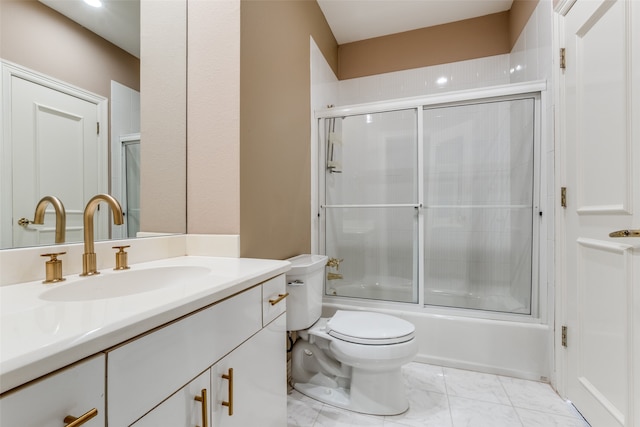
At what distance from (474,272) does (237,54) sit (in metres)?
2.02

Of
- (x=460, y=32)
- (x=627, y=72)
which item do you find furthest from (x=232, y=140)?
(x=460, y=32)

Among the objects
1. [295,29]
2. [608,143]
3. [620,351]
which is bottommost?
[620,351]

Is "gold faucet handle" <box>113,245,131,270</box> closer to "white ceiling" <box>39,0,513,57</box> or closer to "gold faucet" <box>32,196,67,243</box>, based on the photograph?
"gold faucet" <box>32,196,67,243</box>

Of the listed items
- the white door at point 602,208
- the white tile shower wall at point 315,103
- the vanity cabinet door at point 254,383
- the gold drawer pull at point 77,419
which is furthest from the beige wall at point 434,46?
the gold drawer pull at point 77,419

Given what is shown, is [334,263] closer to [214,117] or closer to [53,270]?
[214,117]

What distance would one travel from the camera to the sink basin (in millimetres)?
803

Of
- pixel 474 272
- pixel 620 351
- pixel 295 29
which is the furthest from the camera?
pixel 474 272

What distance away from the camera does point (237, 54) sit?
4.21 feet

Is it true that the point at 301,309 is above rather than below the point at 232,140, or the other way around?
below

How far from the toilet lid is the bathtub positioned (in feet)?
1.62

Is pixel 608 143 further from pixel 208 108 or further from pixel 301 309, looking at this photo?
pixel 208 108

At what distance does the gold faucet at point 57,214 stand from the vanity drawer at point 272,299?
2.14 ft

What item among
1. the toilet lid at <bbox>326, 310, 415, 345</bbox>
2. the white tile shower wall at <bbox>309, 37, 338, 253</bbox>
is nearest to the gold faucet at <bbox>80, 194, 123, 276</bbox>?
the toilet lid at <bbox>326, 310, 415, 345</bbox>

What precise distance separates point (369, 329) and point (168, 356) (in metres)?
1.04
